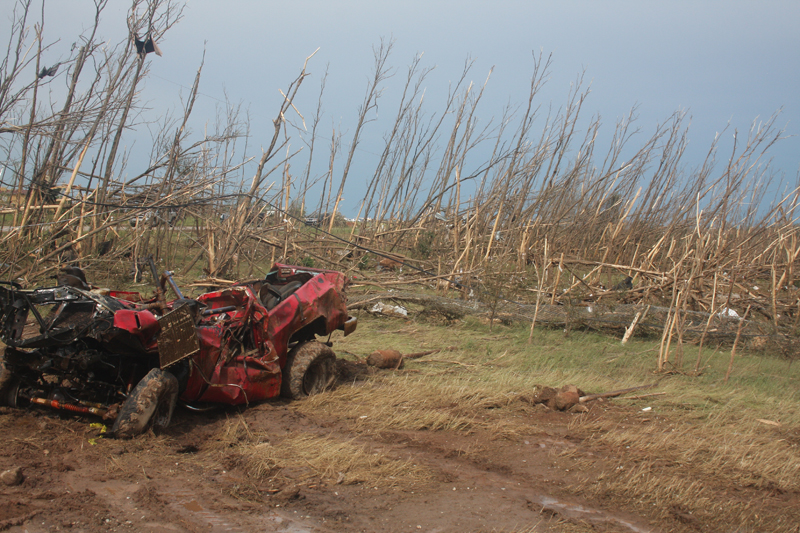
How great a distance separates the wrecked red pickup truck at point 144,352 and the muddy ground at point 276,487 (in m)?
A: 0.22

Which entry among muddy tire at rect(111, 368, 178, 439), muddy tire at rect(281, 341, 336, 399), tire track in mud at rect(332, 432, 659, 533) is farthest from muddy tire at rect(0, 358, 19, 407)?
tire track in mud at rect(332, 432, 659, 533)

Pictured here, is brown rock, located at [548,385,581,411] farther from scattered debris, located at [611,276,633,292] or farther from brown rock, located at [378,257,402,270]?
brown rock, located at [378,257,402,270]

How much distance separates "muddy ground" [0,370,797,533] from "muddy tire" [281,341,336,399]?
739 mm

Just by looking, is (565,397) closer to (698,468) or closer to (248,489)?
(698,468)

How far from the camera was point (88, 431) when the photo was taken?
429 centimetres

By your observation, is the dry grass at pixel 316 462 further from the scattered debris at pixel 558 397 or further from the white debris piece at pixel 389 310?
the white debris piece at pixel 389 310

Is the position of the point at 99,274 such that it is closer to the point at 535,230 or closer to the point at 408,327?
the point at 408,327

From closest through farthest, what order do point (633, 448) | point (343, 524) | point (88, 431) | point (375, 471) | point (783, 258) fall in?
point (343, 524)
point (375, 471)
point (88, 431)
point (633, 448)
point (783, 258)

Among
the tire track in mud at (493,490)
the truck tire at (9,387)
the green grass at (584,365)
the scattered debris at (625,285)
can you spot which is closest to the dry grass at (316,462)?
the tire track in mud at (493,490)

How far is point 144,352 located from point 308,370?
186cm

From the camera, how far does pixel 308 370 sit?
5.80m

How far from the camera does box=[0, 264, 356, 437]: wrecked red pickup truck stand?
13.3ft

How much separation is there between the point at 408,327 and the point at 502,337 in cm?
157

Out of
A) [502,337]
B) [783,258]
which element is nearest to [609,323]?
[502,337]
